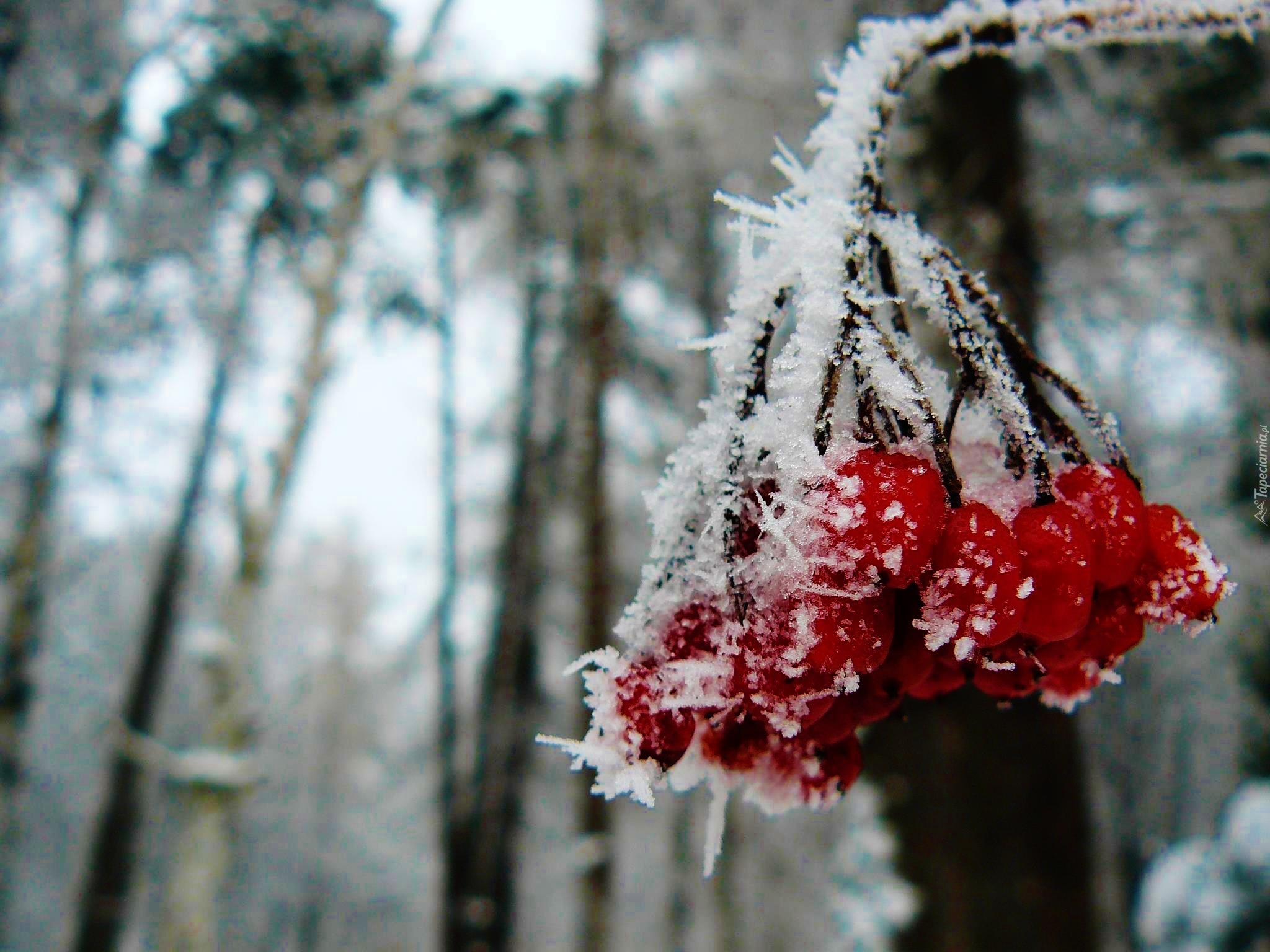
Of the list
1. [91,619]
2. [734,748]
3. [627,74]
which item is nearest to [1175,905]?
[734,748]

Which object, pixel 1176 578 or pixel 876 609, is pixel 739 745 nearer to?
pixel 876 609

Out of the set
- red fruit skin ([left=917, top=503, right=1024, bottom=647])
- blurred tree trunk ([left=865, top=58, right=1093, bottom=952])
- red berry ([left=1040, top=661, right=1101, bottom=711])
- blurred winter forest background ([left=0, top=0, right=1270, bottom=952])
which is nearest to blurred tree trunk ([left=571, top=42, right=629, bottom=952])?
blurred winter forest background ([left=0, top=0, right=1270, bottom=952])

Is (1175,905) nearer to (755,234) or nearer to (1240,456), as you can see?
(1240,456)

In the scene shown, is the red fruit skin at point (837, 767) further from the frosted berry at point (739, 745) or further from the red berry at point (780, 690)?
the red berry at point (780, 690)

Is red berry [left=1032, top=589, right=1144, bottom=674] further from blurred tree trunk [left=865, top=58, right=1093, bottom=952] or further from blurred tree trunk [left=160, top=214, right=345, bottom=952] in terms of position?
blurred tree trunk [left=160, top=214, right=345, bottom=952]

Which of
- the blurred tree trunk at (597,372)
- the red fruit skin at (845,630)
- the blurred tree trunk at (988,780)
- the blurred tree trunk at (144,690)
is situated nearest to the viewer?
the red fruit skin at (845,630)

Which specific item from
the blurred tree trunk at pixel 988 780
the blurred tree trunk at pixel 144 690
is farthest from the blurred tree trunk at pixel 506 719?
the blurred tree trunk at pixel 988 780

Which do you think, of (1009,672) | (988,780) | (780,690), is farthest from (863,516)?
(988,780)
